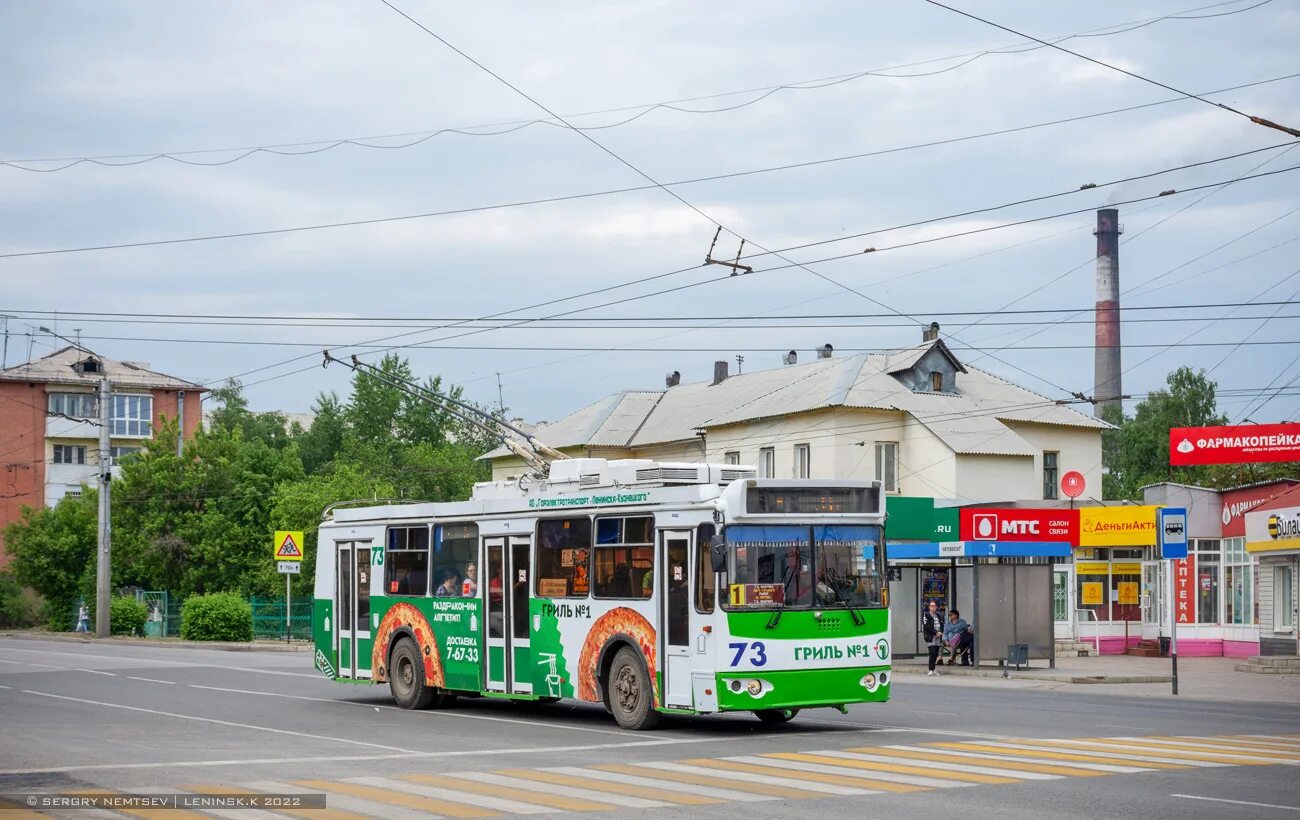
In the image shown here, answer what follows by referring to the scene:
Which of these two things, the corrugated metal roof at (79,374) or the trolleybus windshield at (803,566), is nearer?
the trolleybus windshield at (803,566)

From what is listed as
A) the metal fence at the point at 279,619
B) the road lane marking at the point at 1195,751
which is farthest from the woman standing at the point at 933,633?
the metal fence at the point at 279,619

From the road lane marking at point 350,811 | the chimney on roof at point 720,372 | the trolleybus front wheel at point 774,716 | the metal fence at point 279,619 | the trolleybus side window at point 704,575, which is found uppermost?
the chimney on roof at point 720,372

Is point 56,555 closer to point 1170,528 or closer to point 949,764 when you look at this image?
point 1170,528

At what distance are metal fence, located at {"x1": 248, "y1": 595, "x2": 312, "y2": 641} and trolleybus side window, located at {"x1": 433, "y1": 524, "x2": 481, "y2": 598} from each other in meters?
32.6

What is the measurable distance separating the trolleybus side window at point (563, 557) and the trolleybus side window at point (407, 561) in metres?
2.82

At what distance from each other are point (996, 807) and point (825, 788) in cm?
161

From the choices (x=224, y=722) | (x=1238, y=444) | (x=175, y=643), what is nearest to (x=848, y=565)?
(x=224, y=722)

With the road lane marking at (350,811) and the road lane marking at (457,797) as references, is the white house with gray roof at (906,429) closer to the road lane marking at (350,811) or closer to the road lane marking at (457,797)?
the road lane marking at (457,797)

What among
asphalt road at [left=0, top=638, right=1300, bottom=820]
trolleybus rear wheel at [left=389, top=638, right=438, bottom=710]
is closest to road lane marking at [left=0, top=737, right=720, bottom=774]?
asphalt road at [left=0, top=638, right=1300, bottom=820]

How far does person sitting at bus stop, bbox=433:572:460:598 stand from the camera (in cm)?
2158

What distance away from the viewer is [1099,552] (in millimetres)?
45812

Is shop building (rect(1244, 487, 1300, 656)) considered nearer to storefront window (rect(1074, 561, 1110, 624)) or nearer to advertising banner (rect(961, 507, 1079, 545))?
storefront window (rect(1074, 561, 1110, 624))

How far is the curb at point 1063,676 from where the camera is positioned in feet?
101

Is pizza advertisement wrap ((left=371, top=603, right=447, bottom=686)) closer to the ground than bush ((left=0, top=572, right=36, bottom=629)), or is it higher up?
higher up
